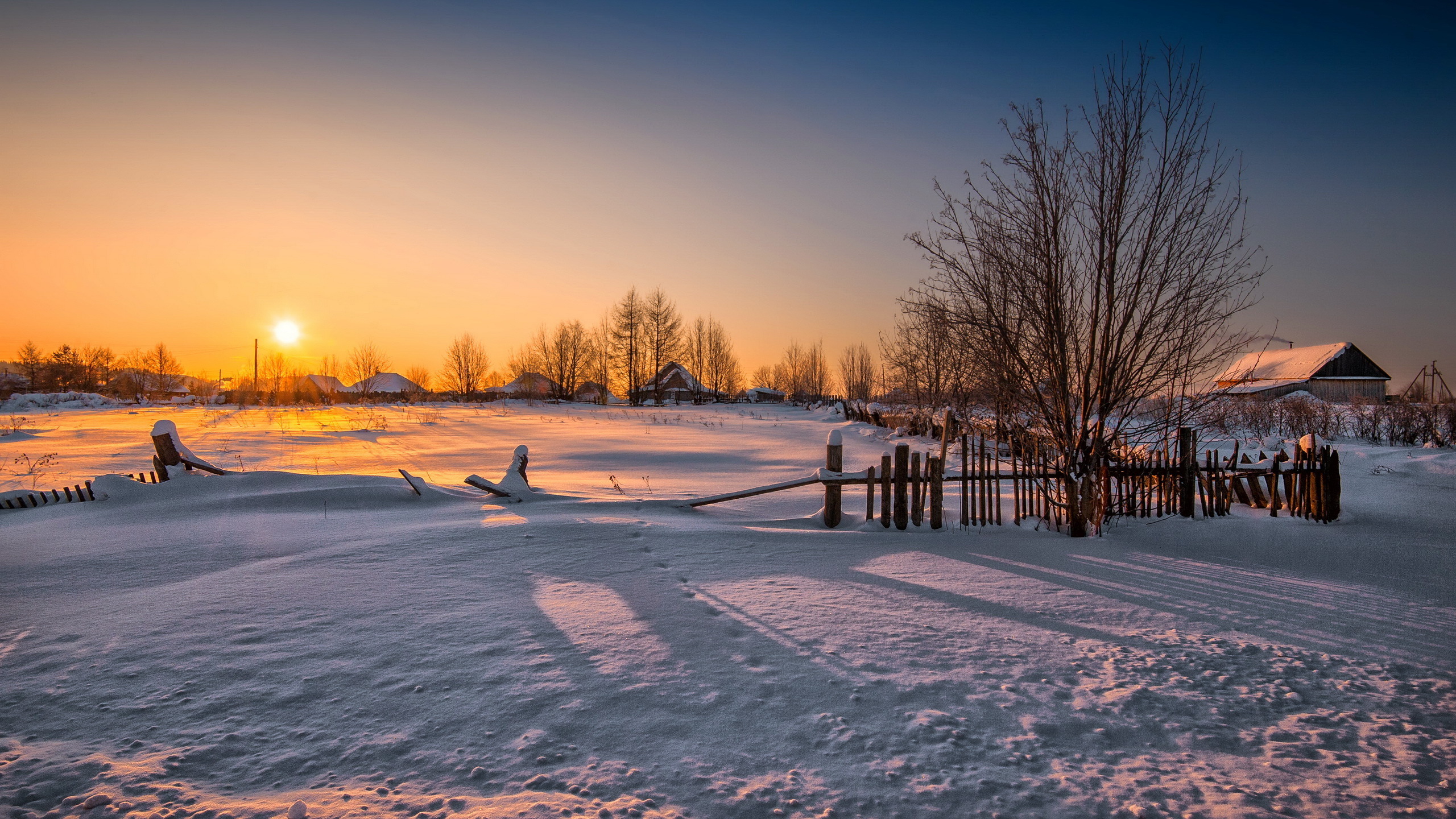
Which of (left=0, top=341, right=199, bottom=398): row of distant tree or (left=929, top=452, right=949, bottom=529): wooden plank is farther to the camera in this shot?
(left=0, top=341, right=199, bottom=398): row of distant tree

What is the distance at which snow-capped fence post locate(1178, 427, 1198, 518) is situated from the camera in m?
7.41

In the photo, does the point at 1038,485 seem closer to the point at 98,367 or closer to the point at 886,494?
the point at 886,494

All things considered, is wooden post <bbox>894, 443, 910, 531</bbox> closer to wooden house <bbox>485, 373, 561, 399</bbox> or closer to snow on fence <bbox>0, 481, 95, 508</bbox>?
snow on fence <bbox>0, 481, 95, 508</bbox>

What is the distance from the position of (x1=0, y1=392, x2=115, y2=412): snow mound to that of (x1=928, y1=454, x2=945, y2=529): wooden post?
36.4 meters

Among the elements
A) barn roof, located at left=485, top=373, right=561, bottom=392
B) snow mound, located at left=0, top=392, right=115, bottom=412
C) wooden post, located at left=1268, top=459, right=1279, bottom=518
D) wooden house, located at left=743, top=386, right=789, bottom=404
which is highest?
barn roof, located at left=485, top=373, right=561, bottom=392

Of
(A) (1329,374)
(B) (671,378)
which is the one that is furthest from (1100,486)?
(B) (671,378)

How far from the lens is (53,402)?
30516 millimetres

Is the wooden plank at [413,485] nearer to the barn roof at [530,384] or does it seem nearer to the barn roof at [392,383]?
the barn roof at [530,384]

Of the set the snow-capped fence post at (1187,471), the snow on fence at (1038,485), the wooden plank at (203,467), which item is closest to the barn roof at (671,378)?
the wooden plank at (203,467)

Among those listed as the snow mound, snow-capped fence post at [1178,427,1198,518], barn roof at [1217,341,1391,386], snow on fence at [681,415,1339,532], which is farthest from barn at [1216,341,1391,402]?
the snow mound

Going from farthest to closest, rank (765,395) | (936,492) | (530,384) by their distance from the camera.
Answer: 1. (765,395)
2. (530,384)
3. (936,492)

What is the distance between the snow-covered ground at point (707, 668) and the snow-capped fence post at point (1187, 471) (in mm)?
761

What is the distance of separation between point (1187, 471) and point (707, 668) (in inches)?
276

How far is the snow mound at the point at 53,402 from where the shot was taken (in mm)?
27234
